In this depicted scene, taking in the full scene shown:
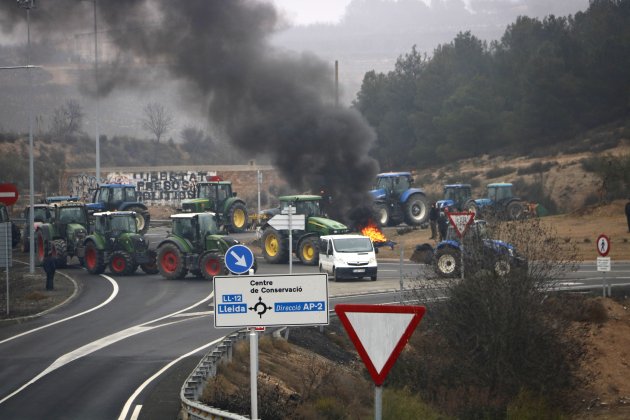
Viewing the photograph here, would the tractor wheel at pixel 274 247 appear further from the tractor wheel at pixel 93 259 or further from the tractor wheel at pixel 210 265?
the tractor wheel at pixel 93 259

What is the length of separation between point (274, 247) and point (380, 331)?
3477 cm

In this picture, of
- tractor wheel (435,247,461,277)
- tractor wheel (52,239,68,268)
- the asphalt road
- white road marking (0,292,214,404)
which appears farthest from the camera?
tractor wheel (52,239,68,268)

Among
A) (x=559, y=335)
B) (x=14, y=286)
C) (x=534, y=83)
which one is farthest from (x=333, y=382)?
(x=534, y=83)

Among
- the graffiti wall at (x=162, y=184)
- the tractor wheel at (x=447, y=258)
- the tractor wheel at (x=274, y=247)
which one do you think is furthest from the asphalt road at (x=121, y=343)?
the graffiti wall at (x=162, y=184)

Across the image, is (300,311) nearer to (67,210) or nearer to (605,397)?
(605,397)

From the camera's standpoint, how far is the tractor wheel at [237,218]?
188 ft

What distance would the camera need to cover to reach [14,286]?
115 ft

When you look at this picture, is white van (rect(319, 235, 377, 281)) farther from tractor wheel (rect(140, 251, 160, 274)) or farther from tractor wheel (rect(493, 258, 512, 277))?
tractor wheel (rect(493, 258, 512, 277))

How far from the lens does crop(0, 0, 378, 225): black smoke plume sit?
162ft

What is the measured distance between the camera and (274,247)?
145ft

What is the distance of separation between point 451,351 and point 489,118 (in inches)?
2456

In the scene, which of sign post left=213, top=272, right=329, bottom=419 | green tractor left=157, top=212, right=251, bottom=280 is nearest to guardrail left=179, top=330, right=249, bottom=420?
sign post left=213, top=272, right=329, bottom=419

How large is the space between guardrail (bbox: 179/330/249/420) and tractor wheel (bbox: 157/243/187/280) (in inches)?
556

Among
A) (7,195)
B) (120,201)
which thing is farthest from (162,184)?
(7,195)
